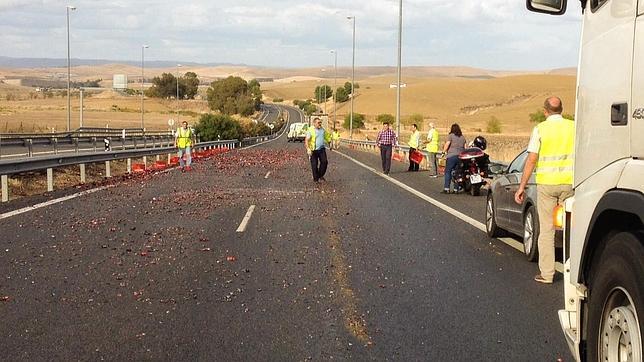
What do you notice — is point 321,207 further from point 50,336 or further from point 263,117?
point 263,117

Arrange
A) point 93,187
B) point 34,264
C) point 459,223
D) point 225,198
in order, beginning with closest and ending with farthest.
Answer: point 34,264
point 459,223
point 225,198
point 93,187

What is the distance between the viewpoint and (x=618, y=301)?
13.0 ft

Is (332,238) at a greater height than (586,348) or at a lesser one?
lesser

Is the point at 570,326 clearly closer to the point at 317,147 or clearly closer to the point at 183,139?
the point at 317,147

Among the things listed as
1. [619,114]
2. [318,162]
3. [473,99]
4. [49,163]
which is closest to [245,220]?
[49,163]

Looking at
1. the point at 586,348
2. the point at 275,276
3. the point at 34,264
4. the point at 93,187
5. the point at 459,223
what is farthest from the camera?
the point at 93,187

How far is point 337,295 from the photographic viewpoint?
794 cm

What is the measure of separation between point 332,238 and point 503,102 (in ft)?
467

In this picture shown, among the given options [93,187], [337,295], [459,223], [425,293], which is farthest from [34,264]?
[93,187]

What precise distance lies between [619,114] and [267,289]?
4.92m

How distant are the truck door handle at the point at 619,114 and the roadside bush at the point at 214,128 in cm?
5791

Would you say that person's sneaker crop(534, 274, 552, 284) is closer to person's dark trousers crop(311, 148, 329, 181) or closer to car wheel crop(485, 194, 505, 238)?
car wheel crop(485, 194, 505, 238)

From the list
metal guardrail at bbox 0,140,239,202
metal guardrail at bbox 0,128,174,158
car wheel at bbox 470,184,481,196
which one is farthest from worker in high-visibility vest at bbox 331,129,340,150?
car wheel at bbox 470,184,481,196

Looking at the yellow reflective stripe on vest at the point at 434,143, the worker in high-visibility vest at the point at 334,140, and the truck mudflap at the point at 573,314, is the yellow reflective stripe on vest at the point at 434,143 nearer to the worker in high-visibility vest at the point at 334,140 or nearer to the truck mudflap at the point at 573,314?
the truck mudflap at the point at 573,314
